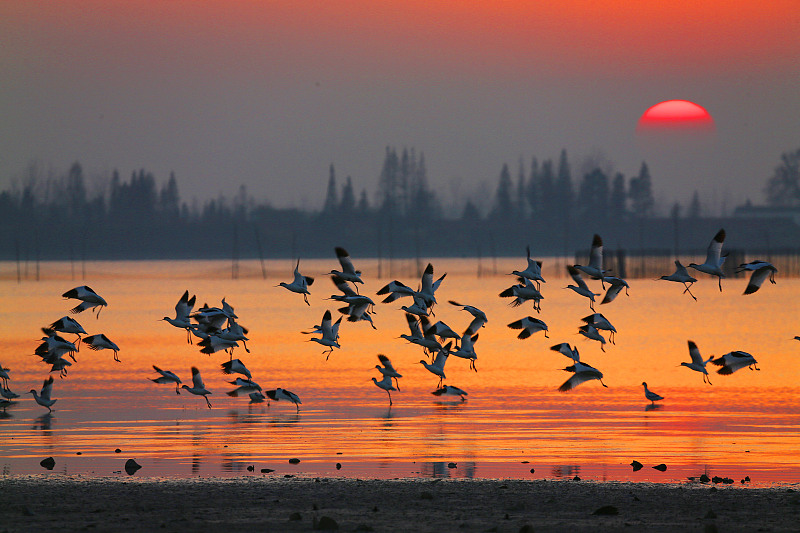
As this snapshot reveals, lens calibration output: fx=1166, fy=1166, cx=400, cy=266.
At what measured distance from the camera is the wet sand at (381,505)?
16984mm

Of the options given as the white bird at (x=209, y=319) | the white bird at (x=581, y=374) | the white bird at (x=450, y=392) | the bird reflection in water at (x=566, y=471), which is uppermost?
the white bird at (x=209, y=319)

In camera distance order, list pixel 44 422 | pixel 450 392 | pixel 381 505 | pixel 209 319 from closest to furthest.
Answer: pixel 381 505, pixel 44 422, pixel 209 319, pixel 450 392

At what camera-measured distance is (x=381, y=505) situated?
1866 centimetres

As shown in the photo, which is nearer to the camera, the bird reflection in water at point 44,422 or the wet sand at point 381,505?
the wet sand at point 381,505

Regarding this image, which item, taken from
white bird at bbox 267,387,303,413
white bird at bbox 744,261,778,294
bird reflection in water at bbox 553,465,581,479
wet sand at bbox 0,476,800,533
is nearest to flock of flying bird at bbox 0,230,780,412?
white bird at bbox 267,387,303,413

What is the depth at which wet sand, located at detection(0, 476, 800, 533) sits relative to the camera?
16984mm

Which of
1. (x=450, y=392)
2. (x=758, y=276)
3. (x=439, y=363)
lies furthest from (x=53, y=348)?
(x=758, y=276)

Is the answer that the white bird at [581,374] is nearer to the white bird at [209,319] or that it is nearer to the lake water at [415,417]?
the lake water at [415,417]

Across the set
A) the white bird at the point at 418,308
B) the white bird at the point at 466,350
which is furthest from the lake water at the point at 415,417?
the white bird at the point at 418,308

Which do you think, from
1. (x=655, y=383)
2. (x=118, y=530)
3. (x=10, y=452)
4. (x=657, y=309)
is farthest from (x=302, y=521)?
(x=657, y=309)

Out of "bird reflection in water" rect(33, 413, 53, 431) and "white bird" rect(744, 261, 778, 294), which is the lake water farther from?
"white bird" rect(744, 261, 778, 294)

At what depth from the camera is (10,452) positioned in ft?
82.2

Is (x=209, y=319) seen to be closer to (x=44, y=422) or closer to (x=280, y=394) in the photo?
(x=280, y=394)

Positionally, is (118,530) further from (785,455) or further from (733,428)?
(733,428)
